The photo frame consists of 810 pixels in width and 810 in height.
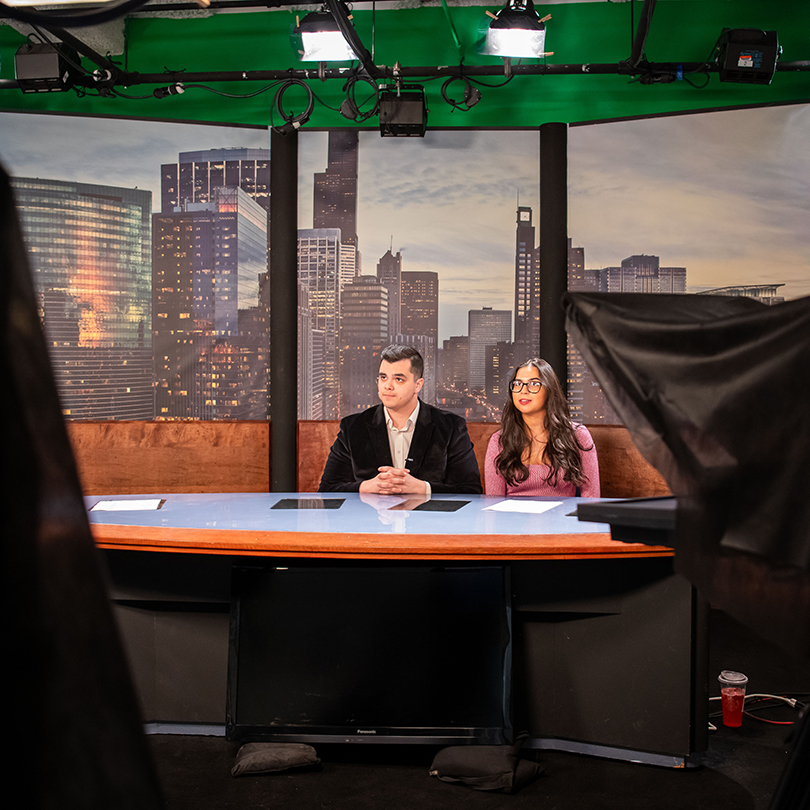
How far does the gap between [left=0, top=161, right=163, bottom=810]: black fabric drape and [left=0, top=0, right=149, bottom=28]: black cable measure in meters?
0.51

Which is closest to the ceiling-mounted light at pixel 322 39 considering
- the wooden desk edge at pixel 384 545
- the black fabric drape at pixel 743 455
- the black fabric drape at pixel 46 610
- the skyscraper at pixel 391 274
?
the skyscraper at pixel 391 274

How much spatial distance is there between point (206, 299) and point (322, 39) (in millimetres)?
1808

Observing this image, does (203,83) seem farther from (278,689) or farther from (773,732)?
(773,732)

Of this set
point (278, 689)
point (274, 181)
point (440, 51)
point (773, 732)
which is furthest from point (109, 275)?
point (773, 732)

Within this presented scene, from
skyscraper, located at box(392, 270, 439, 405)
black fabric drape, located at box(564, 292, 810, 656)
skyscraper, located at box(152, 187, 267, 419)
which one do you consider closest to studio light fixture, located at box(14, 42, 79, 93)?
skyscraper, located at box(152, 187, 267, 419)

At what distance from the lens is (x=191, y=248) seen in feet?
16.1

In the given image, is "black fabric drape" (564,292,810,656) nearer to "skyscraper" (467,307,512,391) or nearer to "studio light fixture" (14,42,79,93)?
"skyscraper" (467,307,512,391)

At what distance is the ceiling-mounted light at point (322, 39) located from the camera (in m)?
A: 3.92

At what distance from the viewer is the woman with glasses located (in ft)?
10.7

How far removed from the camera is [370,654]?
7.52 ft

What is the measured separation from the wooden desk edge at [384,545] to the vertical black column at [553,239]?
8.32 ft

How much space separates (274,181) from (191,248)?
0.74 m

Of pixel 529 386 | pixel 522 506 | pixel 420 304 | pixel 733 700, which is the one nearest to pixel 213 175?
pixel 420 304

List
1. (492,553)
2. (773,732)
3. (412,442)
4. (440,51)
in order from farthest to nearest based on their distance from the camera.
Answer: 1. (440,51)
2. (412,442)
3. (773,732)
4. (492,553)
